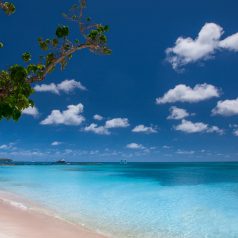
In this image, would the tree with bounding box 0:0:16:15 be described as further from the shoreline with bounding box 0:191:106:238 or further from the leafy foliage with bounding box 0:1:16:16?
the shoreline with bounding box 0:191:106:238

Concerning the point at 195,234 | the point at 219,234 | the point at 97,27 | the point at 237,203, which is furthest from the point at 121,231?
the point at 237,203

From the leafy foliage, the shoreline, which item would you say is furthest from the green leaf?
the shoreline

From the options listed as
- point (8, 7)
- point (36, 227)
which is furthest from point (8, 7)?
point (36, 227)

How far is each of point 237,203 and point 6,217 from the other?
12.5m

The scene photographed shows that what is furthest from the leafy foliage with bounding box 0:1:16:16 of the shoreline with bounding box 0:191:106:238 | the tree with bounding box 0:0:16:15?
the shoreline with bounding box 0:191:106:238

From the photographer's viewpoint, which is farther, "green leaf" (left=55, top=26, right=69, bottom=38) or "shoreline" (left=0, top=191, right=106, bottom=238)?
"green leaf" (left=55, top=26, right=69, bottom=38)

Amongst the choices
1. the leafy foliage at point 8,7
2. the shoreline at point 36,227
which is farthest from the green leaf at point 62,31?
the shoreline at point 36,227

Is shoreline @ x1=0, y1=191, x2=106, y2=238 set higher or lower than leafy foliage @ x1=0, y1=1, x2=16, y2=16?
lower

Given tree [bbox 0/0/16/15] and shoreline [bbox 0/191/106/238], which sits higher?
tree [bbox 0/0/16/15]

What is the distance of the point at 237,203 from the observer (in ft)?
61.6

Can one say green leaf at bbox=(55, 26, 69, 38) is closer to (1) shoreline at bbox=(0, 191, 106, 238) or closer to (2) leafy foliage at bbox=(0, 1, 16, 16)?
(2) leafy foliage at bbox=(0, 1, 16, 16)

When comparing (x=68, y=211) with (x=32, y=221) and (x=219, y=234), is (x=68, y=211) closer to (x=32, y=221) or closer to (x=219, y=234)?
(x=32, y=221)

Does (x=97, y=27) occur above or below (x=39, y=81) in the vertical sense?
above

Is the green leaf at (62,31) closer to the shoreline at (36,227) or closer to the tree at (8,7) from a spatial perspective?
the tree at (8,7)
